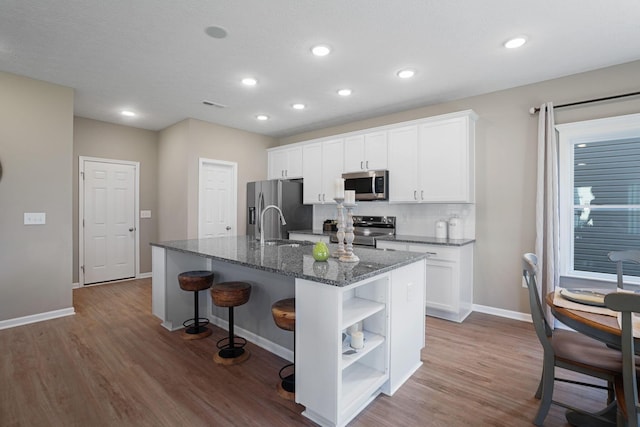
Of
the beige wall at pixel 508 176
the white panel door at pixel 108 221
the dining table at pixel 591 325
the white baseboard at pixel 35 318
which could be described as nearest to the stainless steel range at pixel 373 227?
the beige wall at pixel 508 176

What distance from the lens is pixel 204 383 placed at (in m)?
2.21

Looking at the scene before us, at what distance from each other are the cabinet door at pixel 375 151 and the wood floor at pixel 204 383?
2.23m

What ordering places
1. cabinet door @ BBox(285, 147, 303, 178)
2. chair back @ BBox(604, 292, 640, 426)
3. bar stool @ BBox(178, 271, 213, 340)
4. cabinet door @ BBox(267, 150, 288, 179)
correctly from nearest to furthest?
chair back @ BBox(604, 292, 640, 426) → bar stool @ BBox(178, 271, 213, 340) → cabinet door @ BBox(285, 147, 303, 178) → cabinet door @ BBox(267, 150, 288, 179)

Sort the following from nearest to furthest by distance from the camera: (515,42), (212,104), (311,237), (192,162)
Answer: (515,42) → (212,104) → (311,237) → (192,162)

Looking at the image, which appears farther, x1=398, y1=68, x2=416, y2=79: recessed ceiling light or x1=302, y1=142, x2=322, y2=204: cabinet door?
x1=302, y1=142, x2=322, y2=204: cabinet door

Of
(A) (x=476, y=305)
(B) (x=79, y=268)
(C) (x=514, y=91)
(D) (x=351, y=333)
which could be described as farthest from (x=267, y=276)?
(B) (x=79, y=268)

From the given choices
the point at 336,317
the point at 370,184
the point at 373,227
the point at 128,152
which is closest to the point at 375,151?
the point at 370,184

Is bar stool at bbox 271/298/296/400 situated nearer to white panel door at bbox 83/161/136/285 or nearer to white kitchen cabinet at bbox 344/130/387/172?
white kitchen cabinet at bbox 344/130/387/172

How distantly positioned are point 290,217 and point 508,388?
146 inches

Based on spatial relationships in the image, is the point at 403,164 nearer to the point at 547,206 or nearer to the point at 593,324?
the point at 547,206

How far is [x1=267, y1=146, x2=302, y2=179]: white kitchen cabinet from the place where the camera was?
17.6 ft

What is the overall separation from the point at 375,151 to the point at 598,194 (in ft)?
8.20

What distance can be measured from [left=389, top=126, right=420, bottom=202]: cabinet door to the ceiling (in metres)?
0.46

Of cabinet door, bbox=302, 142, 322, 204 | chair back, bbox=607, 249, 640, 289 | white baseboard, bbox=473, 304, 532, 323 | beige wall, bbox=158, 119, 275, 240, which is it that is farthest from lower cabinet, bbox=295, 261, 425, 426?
beige wall, bbox=158, 119, 275, 240
